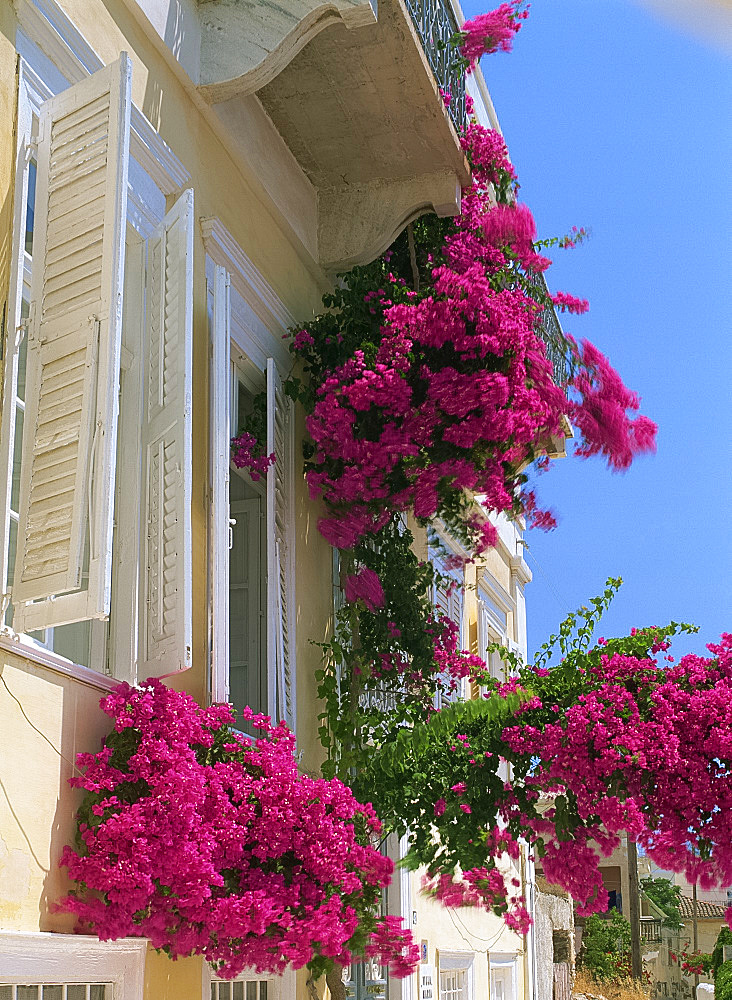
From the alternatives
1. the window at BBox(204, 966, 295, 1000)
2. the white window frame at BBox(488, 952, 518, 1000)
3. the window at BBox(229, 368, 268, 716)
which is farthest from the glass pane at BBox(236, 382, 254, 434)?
the white window frame at BBox(488, 952, 518, 1000)

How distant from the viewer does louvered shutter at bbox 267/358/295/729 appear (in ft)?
18.6

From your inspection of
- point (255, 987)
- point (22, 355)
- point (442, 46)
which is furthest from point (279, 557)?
point (442, 46)

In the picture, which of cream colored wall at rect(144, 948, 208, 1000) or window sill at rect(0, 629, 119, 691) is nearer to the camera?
window sill at rect(0, 629, 119, 691)

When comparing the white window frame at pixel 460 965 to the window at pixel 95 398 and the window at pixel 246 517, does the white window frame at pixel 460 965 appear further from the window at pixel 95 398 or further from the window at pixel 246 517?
the window at pixel 95 398

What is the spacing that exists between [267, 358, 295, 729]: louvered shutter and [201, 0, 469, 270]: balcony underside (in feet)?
4.75

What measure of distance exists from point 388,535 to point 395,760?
5.54 ft

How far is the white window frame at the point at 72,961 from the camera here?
130 inches

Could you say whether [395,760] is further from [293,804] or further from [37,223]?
[37,223]

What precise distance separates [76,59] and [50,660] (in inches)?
92.7

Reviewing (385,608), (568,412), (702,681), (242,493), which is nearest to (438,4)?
(568,412)

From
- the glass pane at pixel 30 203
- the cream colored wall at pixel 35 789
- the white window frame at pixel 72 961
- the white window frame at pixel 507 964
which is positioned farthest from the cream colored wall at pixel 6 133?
the white window frame at pixel 507 964

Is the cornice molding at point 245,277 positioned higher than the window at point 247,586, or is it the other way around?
the cornice molding at point 245,277

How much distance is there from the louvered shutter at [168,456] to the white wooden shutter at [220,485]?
50 centimetres

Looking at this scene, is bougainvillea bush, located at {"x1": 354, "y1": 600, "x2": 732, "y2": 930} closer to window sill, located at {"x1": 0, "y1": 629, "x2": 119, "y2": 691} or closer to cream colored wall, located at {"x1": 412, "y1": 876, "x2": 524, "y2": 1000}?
window sill, located at {"x1": 0, "y1": 629, "x2": 119, "y2": 691}
